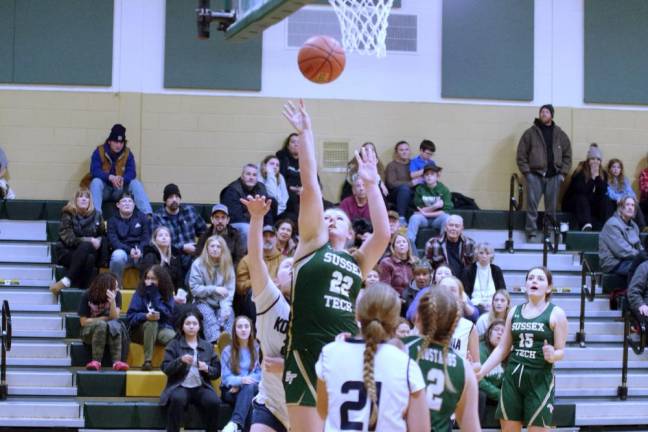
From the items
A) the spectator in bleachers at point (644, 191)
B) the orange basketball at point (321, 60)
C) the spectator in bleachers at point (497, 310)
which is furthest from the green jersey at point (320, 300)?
the spectator in bleachers at point (644, 191)

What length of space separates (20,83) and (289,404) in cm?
1007

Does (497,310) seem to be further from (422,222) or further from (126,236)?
(126,236)

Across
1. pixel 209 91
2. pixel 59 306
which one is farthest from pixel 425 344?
pixel 209 91

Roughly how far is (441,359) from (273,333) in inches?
54.2

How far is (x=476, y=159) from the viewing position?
15.4m

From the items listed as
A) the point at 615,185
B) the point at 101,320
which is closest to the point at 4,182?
the point at 101,320

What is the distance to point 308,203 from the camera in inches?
225

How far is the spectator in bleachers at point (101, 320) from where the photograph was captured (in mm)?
11234

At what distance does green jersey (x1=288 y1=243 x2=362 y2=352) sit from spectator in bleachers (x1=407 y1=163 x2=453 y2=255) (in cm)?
777

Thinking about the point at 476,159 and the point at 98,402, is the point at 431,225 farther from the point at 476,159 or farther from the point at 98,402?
the point at 98,402

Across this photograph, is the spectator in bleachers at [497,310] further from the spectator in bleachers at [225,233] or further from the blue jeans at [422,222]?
the spectator in bleachers at [225,233]

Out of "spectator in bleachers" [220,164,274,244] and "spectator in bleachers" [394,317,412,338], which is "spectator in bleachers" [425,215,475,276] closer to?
"spectator in bleachers" [220,164,274,244]

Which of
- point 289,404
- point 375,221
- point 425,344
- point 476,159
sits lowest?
point 289,404

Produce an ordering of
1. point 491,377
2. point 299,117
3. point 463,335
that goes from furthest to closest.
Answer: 1. point 491,377
2. point 463,335
3. point 299,117
